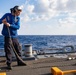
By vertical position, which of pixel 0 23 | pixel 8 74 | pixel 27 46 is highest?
pixel 0 23

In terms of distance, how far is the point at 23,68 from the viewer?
31.1ft

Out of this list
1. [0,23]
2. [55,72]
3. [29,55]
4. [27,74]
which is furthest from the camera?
[29,55]

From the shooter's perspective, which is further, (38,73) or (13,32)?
Result: (13,32)

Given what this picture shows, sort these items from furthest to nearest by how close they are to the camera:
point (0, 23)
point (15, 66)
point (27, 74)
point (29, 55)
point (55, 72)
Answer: point (29, 55) → point (15, 66) → point (0, 23) → point (27, 74) → point (55, 72)

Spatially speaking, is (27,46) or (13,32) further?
(27,46)

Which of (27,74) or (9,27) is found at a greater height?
(9,27)

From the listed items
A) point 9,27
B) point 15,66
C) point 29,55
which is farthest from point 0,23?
point 29,55

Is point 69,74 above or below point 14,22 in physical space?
below

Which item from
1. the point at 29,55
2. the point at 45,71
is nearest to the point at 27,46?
the point at 29,55

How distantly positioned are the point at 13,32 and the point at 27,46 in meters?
3.20

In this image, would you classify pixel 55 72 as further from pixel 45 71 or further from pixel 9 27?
pixel 9 27

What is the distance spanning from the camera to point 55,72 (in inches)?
304

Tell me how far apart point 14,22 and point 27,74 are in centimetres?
215

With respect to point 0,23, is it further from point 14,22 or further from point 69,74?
point 69,74
